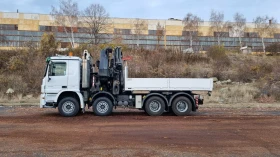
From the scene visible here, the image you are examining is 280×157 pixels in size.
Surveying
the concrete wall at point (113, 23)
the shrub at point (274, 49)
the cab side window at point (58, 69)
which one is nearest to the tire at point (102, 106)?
the cab side window at point (58, 69)

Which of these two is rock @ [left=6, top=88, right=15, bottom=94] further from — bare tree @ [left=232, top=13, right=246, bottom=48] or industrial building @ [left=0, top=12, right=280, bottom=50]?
bare tree @ [left=232, top=13, right=246, bottom=48]

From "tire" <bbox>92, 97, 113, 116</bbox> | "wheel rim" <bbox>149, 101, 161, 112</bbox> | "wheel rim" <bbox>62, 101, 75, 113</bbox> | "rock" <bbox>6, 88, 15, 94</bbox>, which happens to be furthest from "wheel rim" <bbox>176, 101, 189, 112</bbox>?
"rock" <bbox>6, 88, 15, 94</bbox>

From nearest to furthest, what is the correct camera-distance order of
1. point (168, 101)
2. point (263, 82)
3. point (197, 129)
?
point (197, 129) < point (168, 101) < point (263, 82)

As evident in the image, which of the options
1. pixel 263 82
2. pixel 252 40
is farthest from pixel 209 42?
pixel 263 82

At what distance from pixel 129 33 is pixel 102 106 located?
155 feet

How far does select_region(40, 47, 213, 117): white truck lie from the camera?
15406 millimetres

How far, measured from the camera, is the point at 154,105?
628 inches

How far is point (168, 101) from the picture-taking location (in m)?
16.0

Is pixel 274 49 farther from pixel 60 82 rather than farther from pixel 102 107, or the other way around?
pixel 60 82

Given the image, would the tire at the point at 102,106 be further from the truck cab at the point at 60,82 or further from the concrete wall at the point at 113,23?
the concrete wall at the point at 113,23

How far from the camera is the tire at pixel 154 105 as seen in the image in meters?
15.9

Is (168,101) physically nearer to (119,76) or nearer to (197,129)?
(119,76)

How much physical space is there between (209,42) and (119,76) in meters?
50.1

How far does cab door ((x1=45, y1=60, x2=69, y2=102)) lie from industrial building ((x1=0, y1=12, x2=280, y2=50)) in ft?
129
